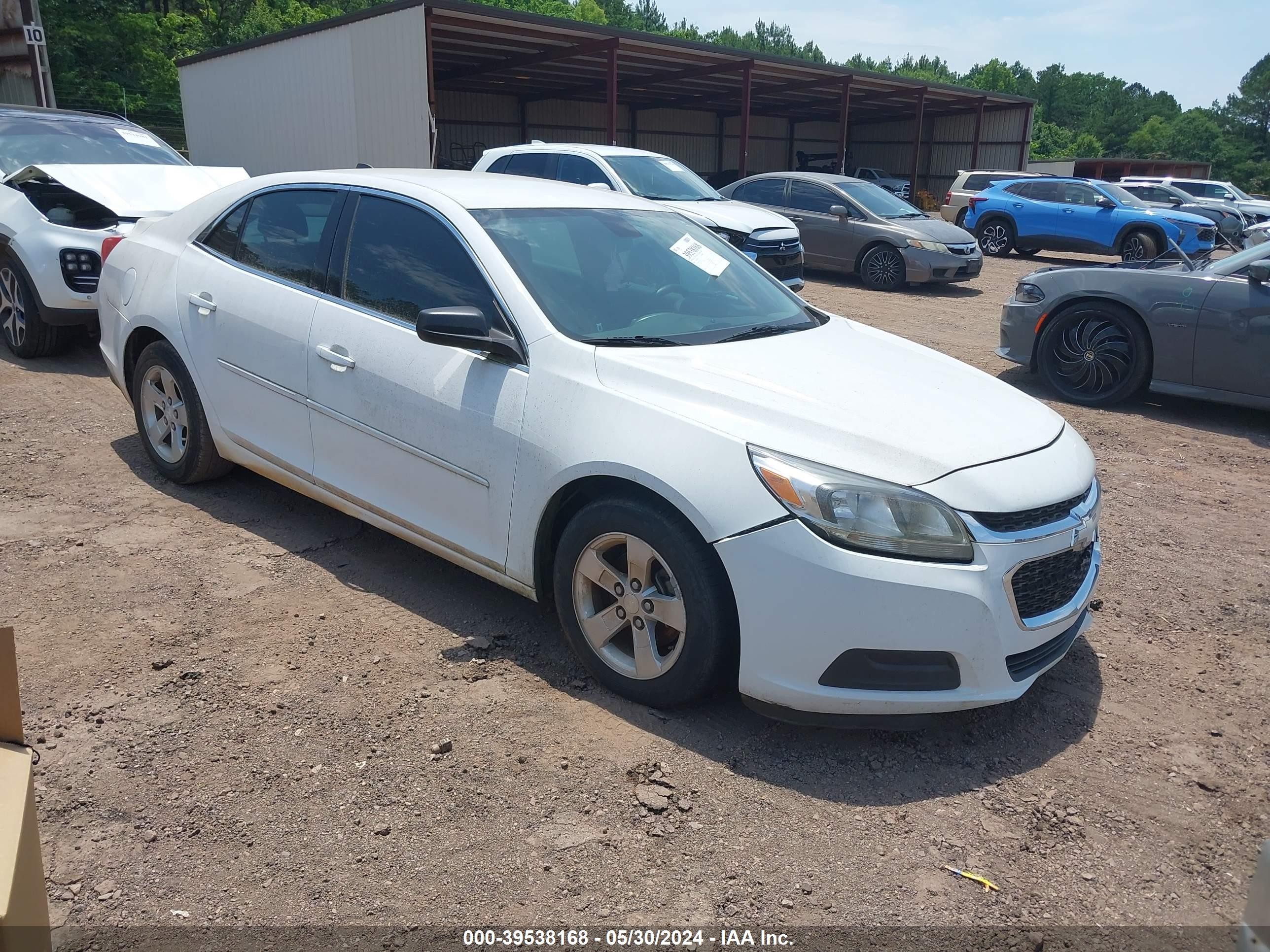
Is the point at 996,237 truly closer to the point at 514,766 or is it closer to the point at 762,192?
the point at 762,192

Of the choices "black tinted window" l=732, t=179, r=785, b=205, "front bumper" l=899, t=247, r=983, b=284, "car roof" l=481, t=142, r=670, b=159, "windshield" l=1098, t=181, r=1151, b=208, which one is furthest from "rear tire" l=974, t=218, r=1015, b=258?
"car roof" l=481, t=142, r=670, b=159

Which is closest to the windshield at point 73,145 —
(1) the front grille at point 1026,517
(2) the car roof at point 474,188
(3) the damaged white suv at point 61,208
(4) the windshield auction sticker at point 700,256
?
(3) the damaged white suv at point 61,208

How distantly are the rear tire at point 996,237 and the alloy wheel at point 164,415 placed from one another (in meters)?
17.7

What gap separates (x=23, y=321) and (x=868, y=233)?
1060 cm

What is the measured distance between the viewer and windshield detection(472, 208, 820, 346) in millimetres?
3635

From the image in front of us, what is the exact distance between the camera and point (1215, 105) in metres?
103

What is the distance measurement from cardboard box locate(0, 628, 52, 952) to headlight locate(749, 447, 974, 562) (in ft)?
6.34

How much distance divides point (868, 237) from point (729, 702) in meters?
11.9

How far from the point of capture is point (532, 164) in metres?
12.5

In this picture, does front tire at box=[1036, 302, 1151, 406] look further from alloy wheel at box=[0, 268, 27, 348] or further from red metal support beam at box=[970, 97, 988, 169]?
red metal support beam at box=[970, 97, 988, 169]

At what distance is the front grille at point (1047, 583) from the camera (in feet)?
9.87

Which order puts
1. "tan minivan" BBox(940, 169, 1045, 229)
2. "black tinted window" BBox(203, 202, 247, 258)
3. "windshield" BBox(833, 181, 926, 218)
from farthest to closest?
1. "tan minivan" BBox(940, 169, 1045, 229)
2. "windshield" BBox(833, 181, 926, 218)
3. "black tinted window" BBox(203, 202, 247, 258)

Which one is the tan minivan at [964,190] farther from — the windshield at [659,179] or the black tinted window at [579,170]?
the black tinted window at [579,170]

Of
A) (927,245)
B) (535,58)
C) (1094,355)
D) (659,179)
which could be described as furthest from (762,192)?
(535,58)
